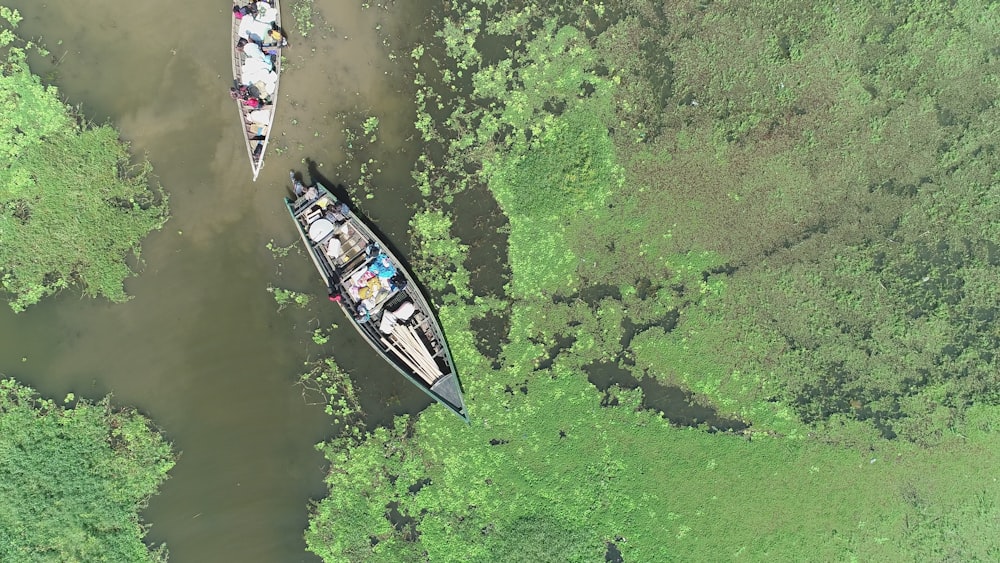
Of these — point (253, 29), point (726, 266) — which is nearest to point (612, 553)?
point (726, 266)

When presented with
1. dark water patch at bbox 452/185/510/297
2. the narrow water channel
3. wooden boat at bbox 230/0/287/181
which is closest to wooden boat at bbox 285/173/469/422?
the narrow water channel

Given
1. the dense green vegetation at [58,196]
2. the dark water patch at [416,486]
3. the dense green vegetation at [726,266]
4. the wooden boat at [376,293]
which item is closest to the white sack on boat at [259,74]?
the wooden boat at [376,293]

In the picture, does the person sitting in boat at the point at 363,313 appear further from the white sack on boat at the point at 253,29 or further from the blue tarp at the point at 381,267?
the white sack on boat at the point at 253,29

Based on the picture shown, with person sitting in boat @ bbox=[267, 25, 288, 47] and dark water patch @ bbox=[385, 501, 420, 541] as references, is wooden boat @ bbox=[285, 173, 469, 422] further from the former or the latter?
person sitting in boat @ bbox=[267, 25, 288, 47]

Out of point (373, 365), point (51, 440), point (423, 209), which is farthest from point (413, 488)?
point (51, 440)

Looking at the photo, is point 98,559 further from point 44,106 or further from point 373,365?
point 44,106
